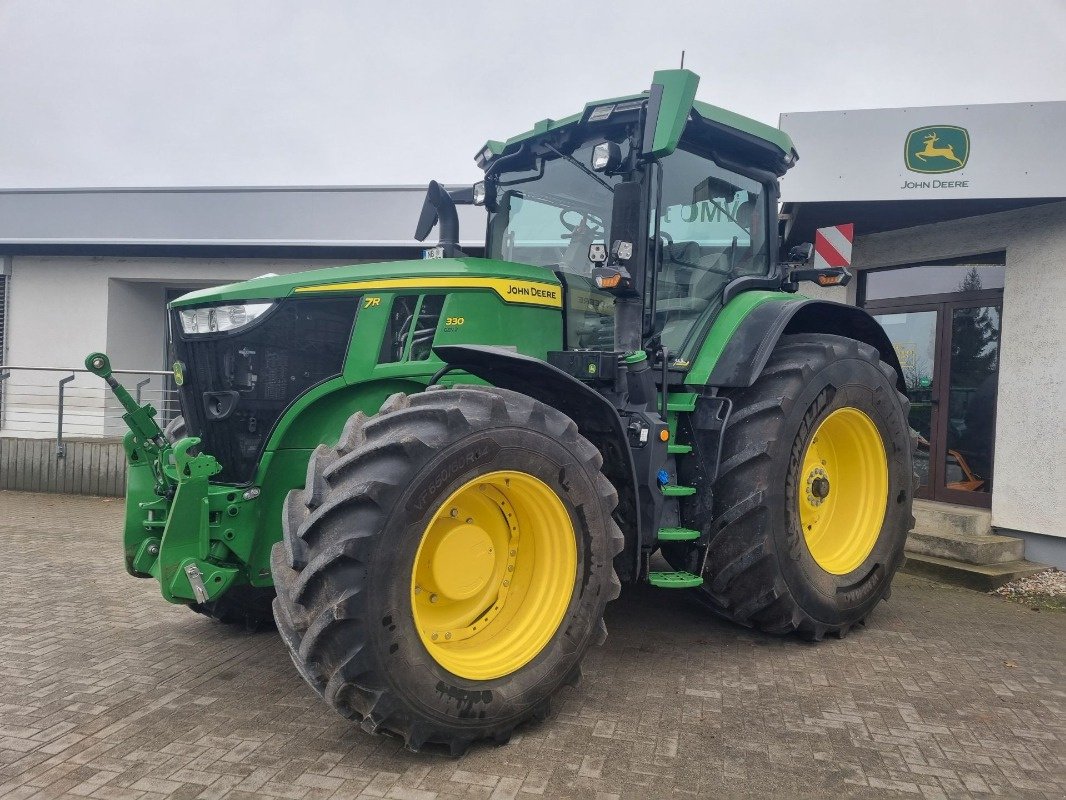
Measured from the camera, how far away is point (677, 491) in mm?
4035

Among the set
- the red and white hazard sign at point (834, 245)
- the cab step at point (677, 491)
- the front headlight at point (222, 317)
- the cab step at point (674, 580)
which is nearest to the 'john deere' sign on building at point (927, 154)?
the red and white hazard sign at point (834, 245)

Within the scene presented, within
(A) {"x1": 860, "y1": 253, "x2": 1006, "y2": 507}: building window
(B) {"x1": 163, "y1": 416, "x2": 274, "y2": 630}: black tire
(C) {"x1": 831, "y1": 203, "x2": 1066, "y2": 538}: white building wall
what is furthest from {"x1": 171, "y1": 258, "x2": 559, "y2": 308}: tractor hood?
(A) {"x1": 860, "y1": 253, "x2": 1006, "y2": 507}: building window

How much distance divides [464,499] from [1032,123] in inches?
204

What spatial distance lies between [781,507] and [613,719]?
140 centimetres

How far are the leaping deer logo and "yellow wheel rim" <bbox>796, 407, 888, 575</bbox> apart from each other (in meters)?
2.59

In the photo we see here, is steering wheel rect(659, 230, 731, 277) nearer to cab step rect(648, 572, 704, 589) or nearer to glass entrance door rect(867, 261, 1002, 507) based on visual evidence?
cab step rect(648, 572, 704, 589)

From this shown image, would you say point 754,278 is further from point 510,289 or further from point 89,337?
point 89,337

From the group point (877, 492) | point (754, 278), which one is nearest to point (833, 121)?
point (754, 278)

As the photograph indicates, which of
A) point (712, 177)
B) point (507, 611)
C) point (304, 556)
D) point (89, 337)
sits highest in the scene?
point (712, 177)

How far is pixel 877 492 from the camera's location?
483cm

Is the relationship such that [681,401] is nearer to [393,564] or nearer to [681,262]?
[681,262]

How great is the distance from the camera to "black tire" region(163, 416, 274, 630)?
14.1 ft

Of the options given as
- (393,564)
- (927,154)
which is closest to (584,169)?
(393,564)

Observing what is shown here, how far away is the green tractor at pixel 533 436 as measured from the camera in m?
2.87
